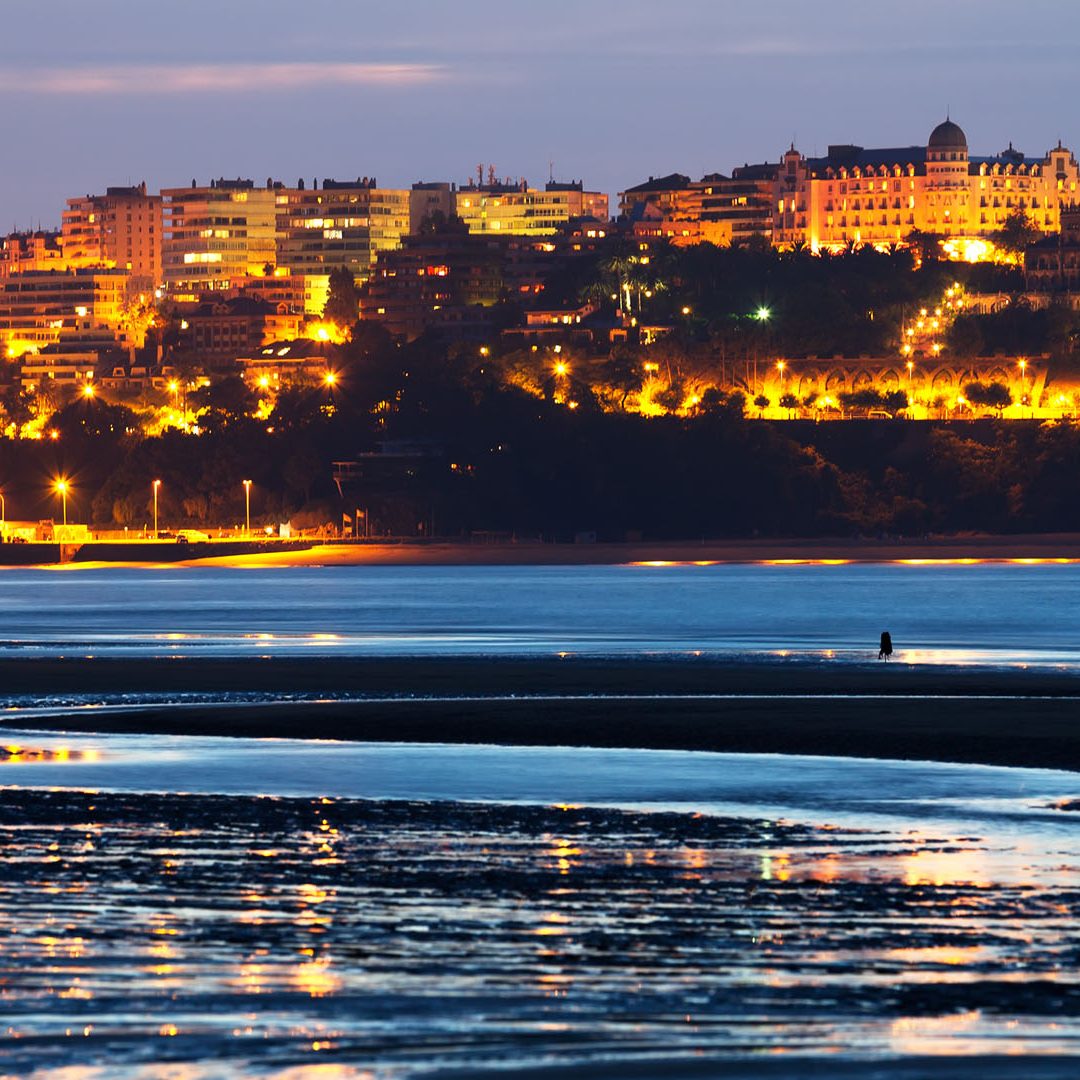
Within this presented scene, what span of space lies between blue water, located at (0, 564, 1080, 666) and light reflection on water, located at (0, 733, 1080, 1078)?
3372 centimetres

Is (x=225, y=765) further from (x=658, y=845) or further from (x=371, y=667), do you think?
(x=371, y=667)

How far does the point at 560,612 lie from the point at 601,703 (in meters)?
55.4

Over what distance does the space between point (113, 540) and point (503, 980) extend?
6843 inches

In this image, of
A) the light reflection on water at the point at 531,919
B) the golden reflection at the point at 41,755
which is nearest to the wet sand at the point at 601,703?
the golden reflection at the point at 41,755

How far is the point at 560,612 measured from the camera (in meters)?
104

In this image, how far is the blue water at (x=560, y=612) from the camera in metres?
72.8

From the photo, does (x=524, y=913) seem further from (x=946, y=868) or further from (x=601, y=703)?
(x=601, y=703)

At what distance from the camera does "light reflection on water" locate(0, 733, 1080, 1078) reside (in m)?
18.8

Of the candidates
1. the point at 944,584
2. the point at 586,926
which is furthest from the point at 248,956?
the point at 944,584

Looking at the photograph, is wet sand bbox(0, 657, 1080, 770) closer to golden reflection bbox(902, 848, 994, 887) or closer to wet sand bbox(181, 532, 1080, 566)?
golden reflection bbox(902, 848, 994, 887)

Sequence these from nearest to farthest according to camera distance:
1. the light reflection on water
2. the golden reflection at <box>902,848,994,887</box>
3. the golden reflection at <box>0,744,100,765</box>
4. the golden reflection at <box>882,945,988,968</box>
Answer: the light reflection on water → the golden reflection at <box>882,945,988,968</box> → the golden reflection at <box>902,848,994,887</box> → the golden reflection at <box>0,744,100,765</box>

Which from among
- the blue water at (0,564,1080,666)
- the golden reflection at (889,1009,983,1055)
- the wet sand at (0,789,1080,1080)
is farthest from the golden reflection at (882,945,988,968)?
the blue water at (0,564,1080,666)

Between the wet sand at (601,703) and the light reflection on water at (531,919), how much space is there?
5.51 metres

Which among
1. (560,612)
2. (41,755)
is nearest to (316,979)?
(41,755)
